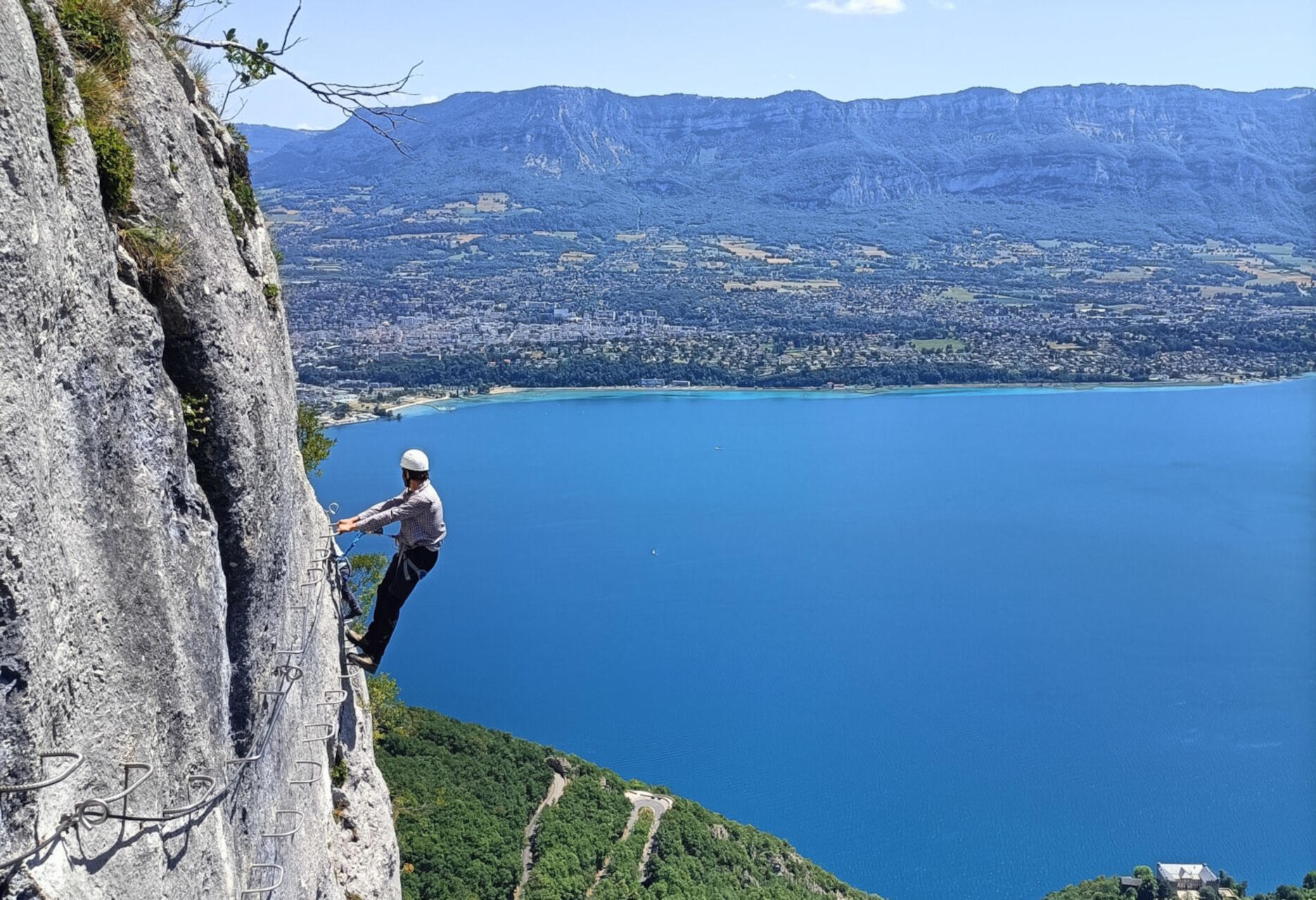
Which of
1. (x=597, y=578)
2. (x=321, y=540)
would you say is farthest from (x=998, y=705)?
(x=321, y=540)

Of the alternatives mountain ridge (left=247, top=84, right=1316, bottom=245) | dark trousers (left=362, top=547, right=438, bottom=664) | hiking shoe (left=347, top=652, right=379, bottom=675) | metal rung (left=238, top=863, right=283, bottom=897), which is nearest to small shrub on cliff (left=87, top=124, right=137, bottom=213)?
metal rung (left=238, top=863, right=283, bottom=897)

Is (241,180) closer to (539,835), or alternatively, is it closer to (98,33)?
(98,33)

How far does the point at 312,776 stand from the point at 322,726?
0.19m

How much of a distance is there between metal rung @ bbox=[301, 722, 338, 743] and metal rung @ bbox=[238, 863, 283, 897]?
0.49 meters

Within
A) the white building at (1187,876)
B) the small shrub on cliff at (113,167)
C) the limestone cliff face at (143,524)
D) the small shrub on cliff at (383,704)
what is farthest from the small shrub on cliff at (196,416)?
the white building at (1187,876)

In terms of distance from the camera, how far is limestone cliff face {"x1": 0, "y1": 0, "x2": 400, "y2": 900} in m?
1.77

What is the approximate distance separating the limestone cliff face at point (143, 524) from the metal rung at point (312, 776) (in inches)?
0.4

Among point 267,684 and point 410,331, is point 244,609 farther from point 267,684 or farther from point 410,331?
point 410,331

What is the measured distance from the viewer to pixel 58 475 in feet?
6.22

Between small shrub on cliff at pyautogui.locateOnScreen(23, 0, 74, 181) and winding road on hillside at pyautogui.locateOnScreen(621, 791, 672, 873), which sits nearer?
small shrub on cliff at pyautogui.locateOnScreen(23, 0, 74, 181)

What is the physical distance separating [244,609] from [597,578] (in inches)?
1116

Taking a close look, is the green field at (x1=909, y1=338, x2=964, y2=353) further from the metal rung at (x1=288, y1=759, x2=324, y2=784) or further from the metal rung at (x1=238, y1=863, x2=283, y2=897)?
the metal rung at (x1=238, y1=863, x2=283, y2=897)

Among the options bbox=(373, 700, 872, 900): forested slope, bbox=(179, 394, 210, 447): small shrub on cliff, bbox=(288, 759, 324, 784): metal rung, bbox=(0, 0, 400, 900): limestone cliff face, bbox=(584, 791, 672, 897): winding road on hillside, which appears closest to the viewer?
bbox=(0, 0, 400, 900): limestone cliff face

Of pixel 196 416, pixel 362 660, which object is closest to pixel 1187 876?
pixel 362 660
